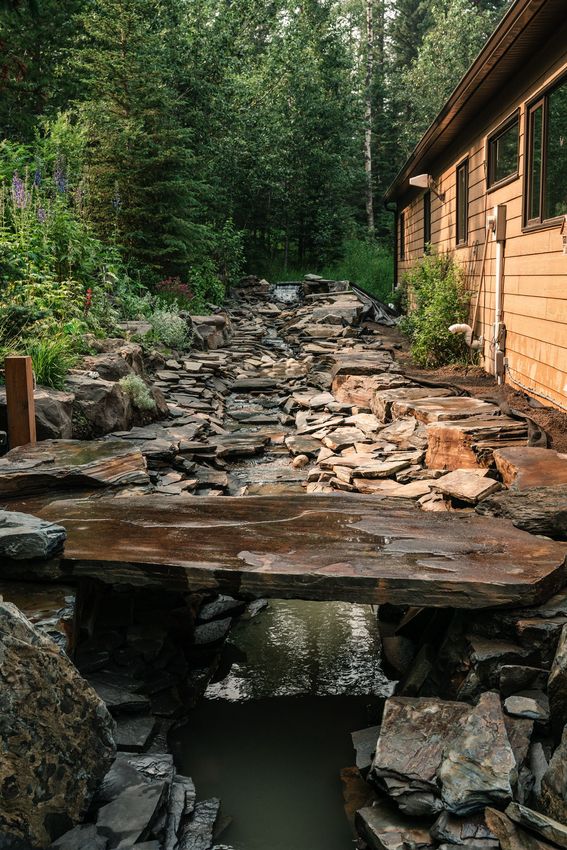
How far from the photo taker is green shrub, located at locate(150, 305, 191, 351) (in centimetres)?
1227

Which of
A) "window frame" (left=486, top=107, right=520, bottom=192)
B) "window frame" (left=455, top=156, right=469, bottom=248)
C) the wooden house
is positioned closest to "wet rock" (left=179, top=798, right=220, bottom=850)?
the wooden house

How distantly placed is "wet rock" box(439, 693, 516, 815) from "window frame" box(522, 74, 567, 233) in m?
5.05

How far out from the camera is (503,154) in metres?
9.23

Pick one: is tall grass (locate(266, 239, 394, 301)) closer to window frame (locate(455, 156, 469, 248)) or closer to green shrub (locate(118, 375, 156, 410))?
window frame (locate(455, 156, 469, 248))

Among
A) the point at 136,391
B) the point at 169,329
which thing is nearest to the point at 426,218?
the point at 169,329

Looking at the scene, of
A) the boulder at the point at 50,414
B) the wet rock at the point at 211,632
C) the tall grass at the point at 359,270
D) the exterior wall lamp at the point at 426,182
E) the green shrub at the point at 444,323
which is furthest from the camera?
the tall grass at the point at 359,270

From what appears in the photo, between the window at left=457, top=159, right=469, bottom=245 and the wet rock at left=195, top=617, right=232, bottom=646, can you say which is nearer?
the wet rock at left=195, top=617, right=232, bottom=646

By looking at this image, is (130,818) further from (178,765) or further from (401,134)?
(401,134)

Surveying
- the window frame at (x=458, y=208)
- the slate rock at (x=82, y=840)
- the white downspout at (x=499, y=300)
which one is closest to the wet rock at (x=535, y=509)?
the slate rock at (x=82, y=840)

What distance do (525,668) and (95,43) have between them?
69.7 ft

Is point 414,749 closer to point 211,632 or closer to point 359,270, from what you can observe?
point 211,632

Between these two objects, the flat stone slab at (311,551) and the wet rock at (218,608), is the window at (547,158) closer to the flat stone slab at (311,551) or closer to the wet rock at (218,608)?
the flat stone slab at (311,551)

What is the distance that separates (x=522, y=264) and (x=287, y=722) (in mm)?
6155

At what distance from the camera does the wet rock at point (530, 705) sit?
9.63 feet
